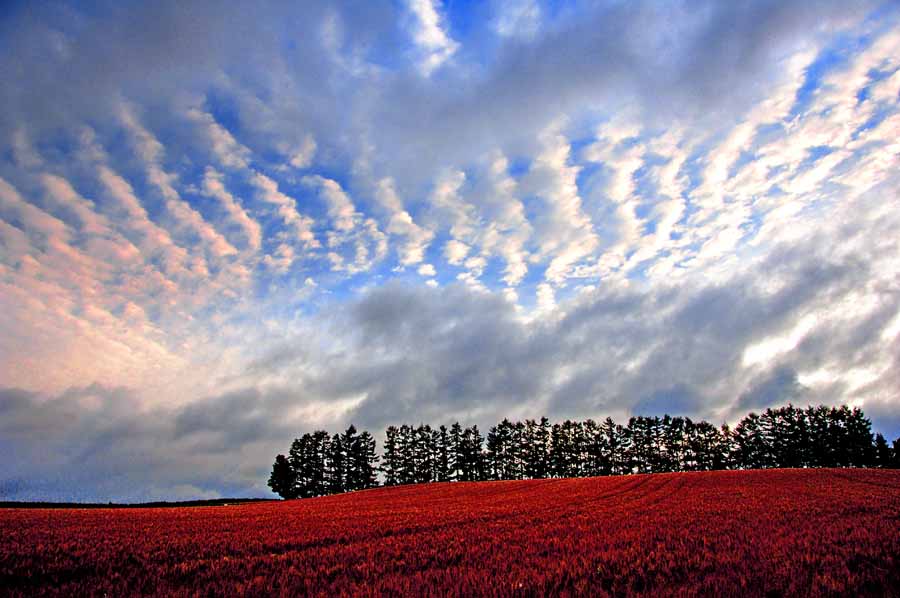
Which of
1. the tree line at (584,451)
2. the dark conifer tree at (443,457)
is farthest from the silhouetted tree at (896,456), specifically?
the dark conifer tree at (443,457)

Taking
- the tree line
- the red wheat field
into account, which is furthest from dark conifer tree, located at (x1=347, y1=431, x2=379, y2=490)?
the red wheat field

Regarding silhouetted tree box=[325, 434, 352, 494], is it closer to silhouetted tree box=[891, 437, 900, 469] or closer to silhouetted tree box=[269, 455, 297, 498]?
silhouetted tree box=[269, 455, 297, 498]

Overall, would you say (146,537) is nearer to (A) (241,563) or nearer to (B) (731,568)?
(A) (241,563)

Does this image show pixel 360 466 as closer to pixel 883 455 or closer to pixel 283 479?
pixel 283 479

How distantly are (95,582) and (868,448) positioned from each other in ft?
457

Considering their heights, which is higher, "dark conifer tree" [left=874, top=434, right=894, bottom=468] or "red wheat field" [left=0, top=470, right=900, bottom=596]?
"dark conifer tree" [left=874, top=434, right=894, bottom=468]

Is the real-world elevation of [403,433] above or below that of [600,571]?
above

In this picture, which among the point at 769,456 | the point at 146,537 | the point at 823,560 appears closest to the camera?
the point at 823,560

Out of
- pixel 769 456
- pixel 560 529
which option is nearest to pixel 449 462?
pixel 769 456

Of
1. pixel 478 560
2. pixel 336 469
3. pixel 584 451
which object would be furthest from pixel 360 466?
pixel 478 560

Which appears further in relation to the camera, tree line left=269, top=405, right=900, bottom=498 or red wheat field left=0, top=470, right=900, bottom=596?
tree line left=269, top=405, right=900, bottom=498

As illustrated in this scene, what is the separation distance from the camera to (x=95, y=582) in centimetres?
848

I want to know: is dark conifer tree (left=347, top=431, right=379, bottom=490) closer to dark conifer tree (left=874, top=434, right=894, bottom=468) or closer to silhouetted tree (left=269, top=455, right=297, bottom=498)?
silhouetted tree (left=269, top=455, right=297, bottom=498)

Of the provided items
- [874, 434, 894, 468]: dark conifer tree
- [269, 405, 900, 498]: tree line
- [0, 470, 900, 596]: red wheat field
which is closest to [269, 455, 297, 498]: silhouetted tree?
[269, 405, 900, 498]: tree line
